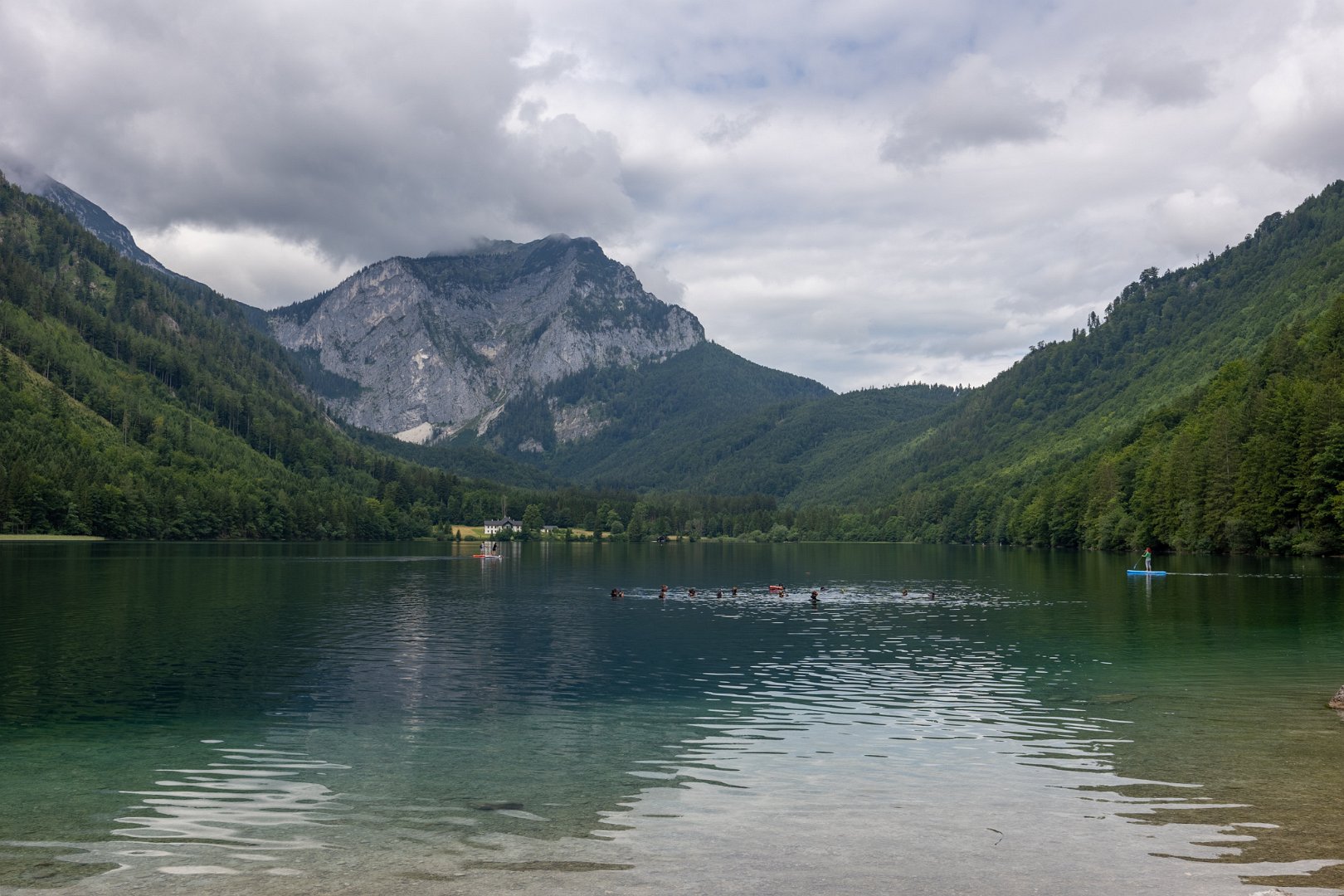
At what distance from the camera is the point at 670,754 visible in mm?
31578

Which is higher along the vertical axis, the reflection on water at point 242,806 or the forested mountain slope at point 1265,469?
the forested mountain slope at point 1265,469

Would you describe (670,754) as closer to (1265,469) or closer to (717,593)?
(717,593)

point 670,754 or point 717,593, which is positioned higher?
point 670,754

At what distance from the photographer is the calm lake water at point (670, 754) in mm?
20094

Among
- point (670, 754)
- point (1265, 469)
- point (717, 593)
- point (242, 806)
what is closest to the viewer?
point (242, 806)

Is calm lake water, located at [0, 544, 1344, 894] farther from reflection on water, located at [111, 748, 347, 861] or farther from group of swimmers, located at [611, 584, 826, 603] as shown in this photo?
group of swimmers, located at [611, 584, 826, 603]

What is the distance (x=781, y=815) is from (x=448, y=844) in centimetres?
792

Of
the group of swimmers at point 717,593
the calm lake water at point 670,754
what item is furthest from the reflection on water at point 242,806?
the group of swimmers at point 717,593

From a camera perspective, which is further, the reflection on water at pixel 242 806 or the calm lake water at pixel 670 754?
the reflection on water at pixel 242 806

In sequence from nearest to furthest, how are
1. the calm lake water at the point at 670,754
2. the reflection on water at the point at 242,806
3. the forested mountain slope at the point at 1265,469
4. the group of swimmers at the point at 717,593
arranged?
1. the calm lake water at the point at 670,754
2. the reflection on water at the point at 242,806
3. the group of swimmers at the point at 717,593
4. the forested mountain slope at the point at 1265,469

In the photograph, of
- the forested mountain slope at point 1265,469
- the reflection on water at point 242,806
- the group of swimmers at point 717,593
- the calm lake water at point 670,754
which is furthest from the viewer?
the forested mountain slope at point 1265,469

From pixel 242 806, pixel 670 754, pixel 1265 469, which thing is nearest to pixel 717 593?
pixel 670 754

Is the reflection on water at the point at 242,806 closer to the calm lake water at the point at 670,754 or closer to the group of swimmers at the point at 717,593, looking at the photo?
the calm lake water at the point at 670,754

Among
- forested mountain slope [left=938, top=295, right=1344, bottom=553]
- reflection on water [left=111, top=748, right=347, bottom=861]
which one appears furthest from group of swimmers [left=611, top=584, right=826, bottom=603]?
forested mountain slope [left=938, top=295, right=1344, bottom=553]
